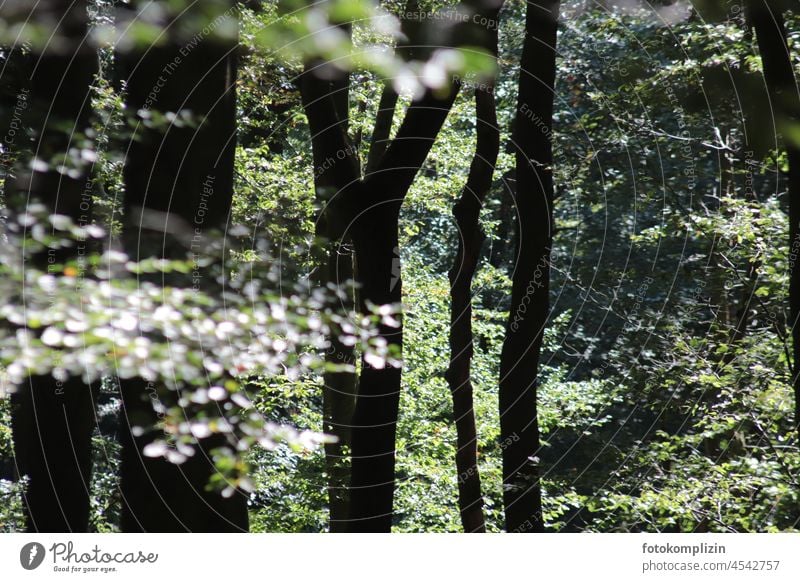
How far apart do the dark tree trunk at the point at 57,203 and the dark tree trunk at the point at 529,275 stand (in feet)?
8.94

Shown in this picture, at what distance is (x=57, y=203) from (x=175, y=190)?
1.12 meters

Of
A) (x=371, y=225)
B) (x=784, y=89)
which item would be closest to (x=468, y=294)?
(x=371, y=225)

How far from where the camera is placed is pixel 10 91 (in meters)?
4.41

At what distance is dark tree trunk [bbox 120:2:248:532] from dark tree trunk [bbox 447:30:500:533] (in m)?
2.45

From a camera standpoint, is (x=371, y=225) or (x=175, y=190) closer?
(x=175, y=190)

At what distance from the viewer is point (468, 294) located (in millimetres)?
6270

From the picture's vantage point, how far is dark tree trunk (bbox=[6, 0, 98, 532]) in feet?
14.4

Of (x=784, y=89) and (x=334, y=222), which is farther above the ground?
(x=784, y=89)

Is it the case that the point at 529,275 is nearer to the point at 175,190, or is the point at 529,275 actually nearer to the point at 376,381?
the point at 376,381

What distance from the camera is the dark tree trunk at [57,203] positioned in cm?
438

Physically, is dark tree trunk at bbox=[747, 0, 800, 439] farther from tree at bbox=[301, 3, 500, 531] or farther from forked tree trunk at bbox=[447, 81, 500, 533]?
forked tree trunk at bbox=[447, 81, 500, 533]
